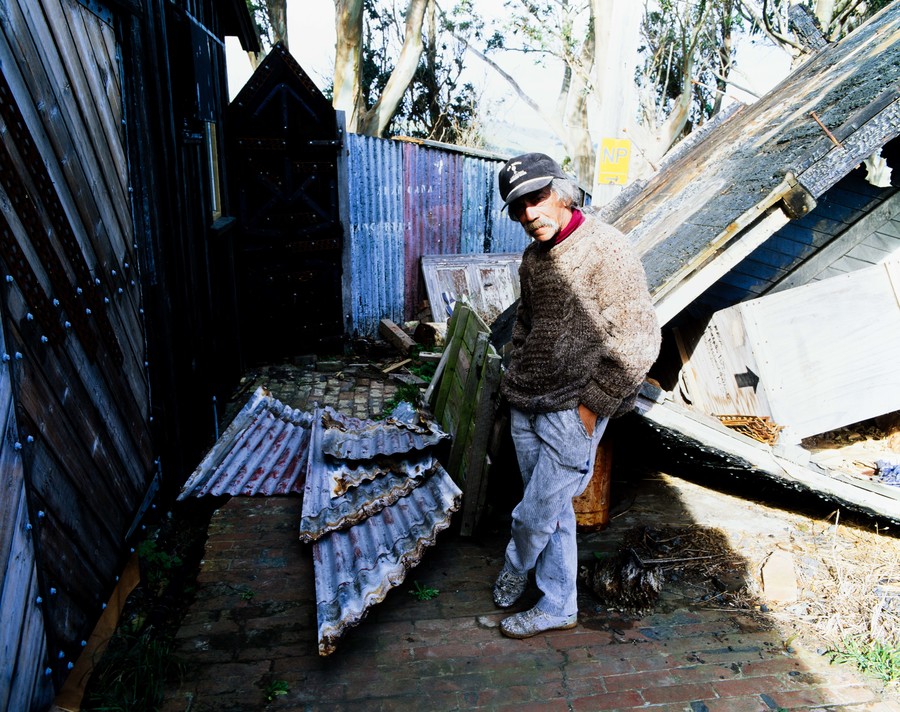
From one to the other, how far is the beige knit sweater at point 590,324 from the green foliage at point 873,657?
164 centimetres

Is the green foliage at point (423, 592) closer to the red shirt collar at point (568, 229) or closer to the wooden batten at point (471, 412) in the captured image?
the wooden batten at point (471, 412)

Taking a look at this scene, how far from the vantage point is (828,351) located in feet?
14.4

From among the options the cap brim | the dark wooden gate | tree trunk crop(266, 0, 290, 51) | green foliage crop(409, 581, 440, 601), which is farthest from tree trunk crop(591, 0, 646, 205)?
tree trunk crop(266, 0, 290, 51)

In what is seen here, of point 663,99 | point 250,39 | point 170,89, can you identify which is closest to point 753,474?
point 170,89

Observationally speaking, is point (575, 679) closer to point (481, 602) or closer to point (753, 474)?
point (481, 602)

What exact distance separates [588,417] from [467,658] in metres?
1.32

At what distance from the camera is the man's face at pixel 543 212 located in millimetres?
3029

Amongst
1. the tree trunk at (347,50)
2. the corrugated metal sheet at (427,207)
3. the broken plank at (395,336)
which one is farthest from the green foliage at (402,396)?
the tree trunk at (347,50)

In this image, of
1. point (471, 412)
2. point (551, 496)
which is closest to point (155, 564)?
point (471, 412)

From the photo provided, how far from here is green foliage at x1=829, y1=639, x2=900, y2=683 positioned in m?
3.16

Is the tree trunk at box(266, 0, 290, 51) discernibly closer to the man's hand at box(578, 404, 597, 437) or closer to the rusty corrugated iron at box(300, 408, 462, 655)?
the rusty corrugated iron at box(300, 408, 462, 655)

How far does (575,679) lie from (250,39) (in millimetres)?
8039

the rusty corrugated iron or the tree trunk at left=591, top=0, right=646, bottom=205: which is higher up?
the tree trunk at left=591, top=0, right=646, bottom=205

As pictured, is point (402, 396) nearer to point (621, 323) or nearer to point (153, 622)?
point (153, 622)
